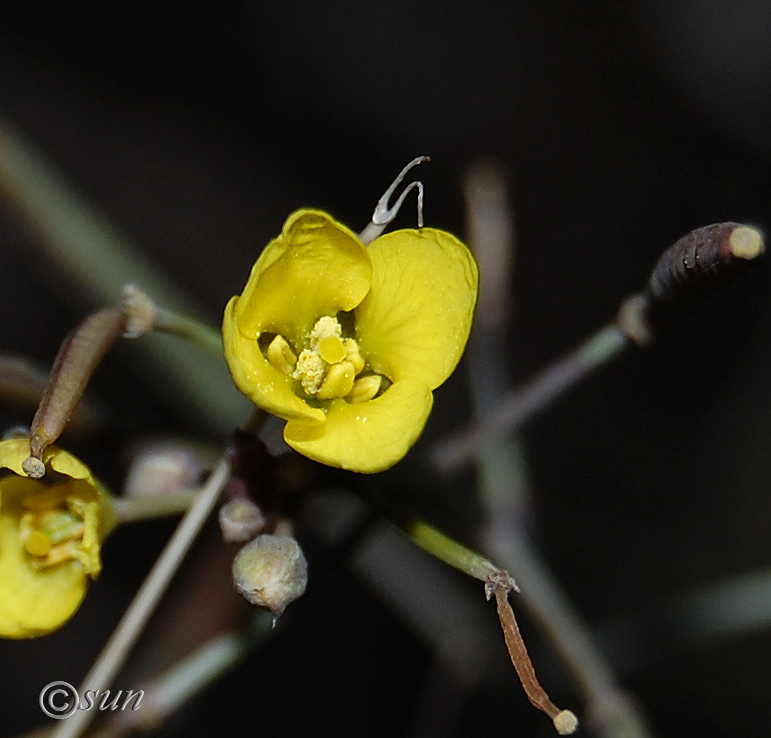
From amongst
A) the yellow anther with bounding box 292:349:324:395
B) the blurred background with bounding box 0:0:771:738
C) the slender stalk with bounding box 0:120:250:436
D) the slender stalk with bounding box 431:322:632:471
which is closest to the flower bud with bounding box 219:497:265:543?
the yellow anther with bounding box 292:349:324:395

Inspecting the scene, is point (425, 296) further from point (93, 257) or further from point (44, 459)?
point (93, 257)

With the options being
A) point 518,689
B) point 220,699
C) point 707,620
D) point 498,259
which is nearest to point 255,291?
point 498,259

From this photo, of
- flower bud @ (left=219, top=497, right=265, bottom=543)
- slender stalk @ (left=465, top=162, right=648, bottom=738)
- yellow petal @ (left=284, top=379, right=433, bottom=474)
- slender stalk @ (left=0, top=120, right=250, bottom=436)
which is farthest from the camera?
slender stalk @ (left=0, top=120, right=250, bottom=436)

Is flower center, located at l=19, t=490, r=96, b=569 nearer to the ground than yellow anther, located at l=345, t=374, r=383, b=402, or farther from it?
nearer to the ground

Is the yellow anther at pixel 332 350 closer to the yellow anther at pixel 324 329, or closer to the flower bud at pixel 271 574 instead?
the yellow anther at pixel 324 329

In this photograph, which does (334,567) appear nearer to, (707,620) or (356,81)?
(707,620)

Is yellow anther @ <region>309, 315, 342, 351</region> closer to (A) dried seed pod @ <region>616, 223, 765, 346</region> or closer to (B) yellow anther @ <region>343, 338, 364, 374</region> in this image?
(B) yellow anther @ <region>343, 338, 364, 374</region>

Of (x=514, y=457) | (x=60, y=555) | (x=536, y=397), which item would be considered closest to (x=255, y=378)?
(x=60, y=555)

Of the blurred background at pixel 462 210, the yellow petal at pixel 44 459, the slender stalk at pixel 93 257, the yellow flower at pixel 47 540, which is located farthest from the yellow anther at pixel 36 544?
the blurred background at pixel 462 210
